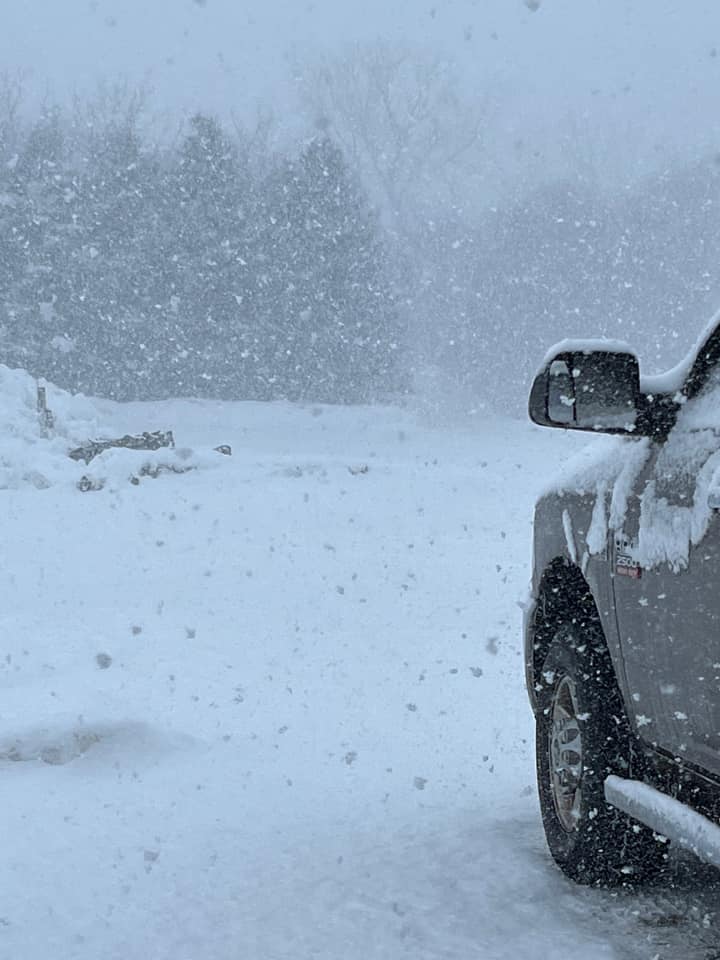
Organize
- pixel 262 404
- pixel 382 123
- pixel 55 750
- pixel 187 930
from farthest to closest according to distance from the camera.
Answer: pixel 382 123 → pixel 262 404 → pixel 55 750 → pixel 187 930

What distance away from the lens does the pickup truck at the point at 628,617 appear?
3.29 m

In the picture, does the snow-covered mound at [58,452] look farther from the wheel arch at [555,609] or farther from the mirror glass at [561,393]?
the mirror glass at [561,393]

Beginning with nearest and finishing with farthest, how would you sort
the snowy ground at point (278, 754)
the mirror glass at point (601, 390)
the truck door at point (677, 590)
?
the truck door at point (677, 590) < the mirror glass at point (601, 390) < the snowy ground at point (278, 754)

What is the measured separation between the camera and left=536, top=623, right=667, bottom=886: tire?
412cm

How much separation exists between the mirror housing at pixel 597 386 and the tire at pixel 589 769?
3.36 ft

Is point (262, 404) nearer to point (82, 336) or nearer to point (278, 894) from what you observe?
point (82, 336)

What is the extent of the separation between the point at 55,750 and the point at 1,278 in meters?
44.9

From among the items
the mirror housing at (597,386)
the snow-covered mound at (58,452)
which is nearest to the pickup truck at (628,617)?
the mirror housing at (597,386)

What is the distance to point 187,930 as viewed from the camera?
13.3 ft

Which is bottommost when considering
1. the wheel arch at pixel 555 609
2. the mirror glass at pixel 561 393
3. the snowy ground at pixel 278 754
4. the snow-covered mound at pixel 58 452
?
the snowy ground at pixel 278 754

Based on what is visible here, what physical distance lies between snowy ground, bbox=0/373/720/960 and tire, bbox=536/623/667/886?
113 millimetres

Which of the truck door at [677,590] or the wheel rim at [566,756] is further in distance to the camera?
the wheel rim at [566,756]

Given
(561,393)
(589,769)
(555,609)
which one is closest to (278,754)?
(555,609)

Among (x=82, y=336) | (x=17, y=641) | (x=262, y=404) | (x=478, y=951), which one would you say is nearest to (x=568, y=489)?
(x=478, y=951)
